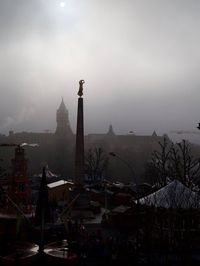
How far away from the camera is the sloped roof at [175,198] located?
886 inches

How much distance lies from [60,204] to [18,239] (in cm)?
1597

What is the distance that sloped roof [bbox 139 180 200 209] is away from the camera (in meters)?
22.5

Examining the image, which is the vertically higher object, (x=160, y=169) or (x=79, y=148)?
(x=79, y=148)

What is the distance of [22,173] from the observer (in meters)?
34.8

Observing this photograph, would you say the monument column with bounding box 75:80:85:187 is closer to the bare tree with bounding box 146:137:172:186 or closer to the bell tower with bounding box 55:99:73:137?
the bare tree with bounding box 146:137:172:186

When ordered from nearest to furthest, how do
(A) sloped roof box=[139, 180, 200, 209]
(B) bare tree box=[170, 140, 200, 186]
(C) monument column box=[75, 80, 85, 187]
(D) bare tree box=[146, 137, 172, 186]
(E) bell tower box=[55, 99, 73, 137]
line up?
(A) sloped roof box=[139, 180, 200, 209] < (B) bare tree box=[170, 140, 200, 186] < (D) bare tree box=[146, 137, 172, 186] < (C) monument column box=[75, 80, 85, 187] < (E) bell tower box=[55, 99, 73, 137]

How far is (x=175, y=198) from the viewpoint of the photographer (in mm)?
23641

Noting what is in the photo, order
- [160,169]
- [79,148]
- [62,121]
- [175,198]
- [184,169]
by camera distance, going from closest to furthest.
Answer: [175,198] → [184,169] → [79,148] → [160,169] → [62,121]

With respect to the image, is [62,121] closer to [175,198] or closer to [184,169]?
[184,169]

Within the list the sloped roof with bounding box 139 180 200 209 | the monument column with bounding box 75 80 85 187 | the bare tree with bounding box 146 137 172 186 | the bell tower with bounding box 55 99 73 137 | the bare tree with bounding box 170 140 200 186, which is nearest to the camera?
the sloped roof with bounding box 139 180 200 209

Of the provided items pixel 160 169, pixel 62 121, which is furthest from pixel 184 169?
pixel 62 121

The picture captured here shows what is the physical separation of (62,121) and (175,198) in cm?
11105

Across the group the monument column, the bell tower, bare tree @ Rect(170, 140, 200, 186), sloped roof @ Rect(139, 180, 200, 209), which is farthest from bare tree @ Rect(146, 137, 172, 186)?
the bell tower

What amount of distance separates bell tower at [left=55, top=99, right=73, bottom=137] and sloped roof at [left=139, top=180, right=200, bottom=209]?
320 ft
